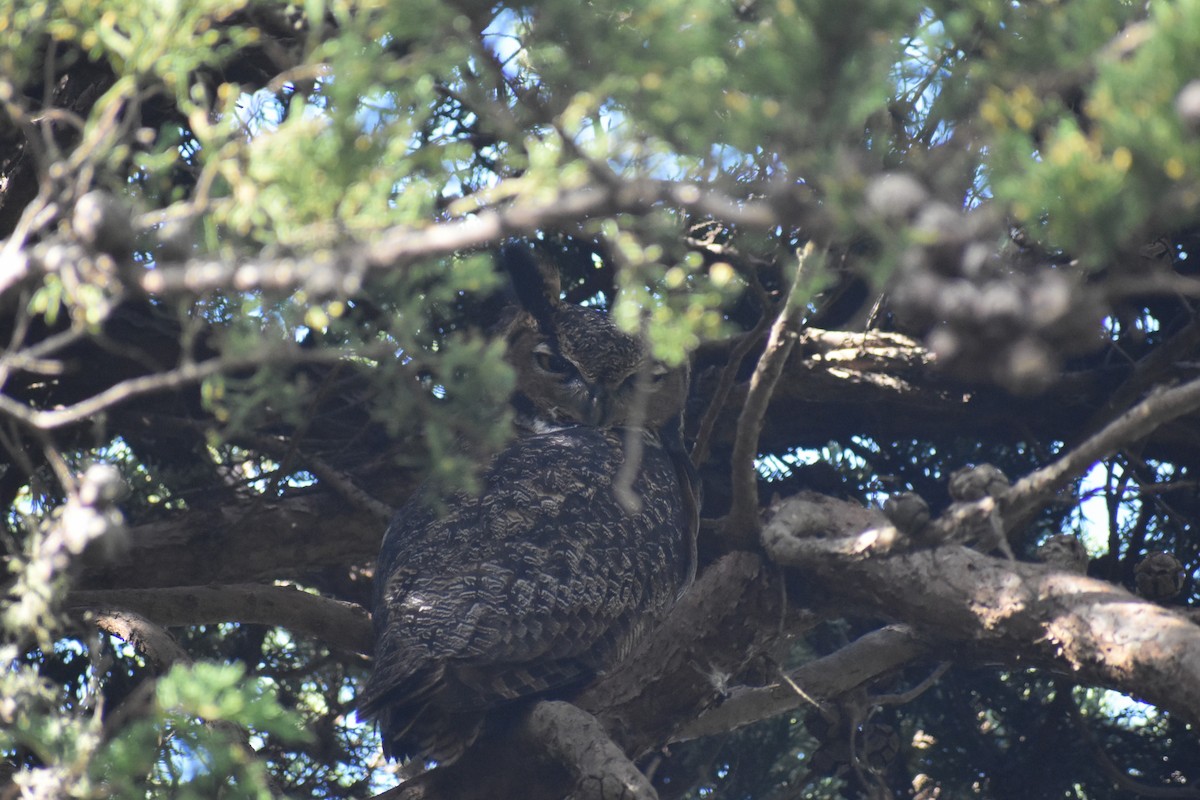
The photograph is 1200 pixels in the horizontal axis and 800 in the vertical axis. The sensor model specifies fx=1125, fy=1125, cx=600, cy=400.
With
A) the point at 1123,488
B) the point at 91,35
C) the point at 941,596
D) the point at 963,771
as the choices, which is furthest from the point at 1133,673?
the point at 91,35

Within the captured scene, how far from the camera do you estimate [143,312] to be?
3623 mm

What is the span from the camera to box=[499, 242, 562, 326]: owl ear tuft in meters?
4.13

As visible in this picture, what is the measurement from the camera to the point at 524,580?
Answer: 10.6ft

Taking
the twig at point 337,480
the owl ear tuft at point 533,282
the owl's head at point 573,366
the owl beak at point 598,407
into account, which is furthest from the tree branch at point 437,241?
the owl ear tuft at point 533,282

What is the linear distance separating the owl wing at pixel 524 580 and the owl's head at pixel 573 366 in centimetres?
23

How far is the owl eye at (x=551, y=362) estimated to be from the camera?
4074 mm

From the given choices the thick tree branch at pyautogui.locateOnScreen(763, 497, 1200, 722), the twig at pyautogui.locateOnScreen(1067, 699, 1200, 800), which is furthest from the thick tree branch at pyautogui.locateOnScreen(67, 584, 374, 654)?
the twig at pyautogui.locateOnScreen(1067, 699, 1200, 800)

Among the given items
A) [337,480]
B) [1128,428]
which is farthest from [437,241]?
[337,480]

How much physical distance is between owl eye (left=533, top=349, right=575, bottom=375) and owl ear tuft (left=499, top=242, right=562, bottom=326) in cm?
14

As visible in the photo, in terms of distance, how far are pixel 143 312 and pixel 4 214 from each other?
593mm

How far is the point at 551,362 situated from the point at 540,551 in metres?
0.98

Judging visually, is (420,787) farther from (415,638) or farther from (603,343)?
(603,343)

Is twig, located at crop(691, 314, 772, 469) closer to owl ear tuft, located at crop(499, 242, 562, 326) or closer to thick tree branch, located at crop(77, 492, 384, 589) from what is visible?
owl ear tuft, located at crop(499, 242, 562, 326)

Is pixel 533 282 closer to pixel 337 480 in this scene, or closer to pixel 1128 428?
pixel 337 480
